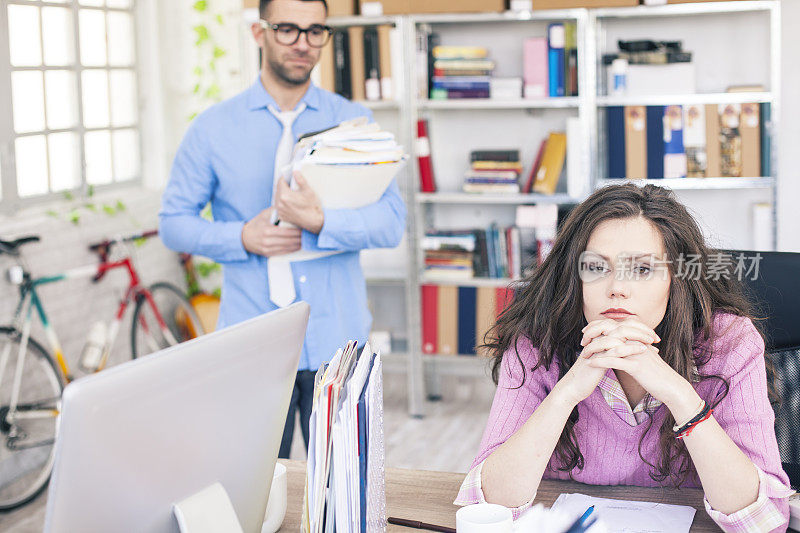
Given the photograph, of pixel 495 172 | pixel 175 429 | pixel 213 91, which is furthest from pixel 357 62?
pixel 175 429

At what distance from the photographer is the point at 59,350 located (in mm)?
3736

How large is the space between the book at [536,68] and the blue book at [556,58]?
0.03 meters

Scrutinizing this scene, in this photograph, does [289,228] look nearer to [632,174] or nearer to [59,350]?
[59,350]

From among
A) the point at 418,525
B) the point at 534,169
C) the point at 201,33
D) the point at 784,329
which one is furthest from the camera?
the point at 201,33

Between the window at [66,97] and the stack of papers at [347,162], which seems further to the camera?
the window at [66,97]

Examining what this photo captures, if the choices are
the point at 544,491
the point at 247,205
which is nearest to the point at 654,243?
the point at 544,491

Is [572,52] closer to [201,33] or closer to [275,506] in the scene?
[201,33]

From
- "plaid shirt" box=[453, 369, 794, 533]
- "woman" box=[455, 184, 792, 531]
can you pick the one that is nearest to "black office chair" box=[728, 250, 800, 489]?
"woman" box=[455, 184, 792, 531]

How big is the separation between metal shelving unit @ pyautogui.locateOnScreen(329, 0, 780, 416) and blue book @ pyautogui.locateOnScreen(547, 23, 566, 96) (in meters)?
0.07

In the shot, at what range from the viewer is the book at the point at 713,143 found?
161 inches

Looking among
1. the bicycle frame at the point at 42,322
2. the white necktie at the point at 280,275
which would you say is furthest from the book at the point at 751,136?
the bicycle frame at the point at 42,322

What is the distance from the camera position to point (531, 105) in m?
4.19

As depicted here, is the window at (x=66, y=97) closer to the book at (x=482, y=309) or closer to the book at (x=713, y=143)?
the book at (x=482, y=309)

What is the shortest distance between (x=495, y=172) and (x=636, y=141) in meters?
0.68
